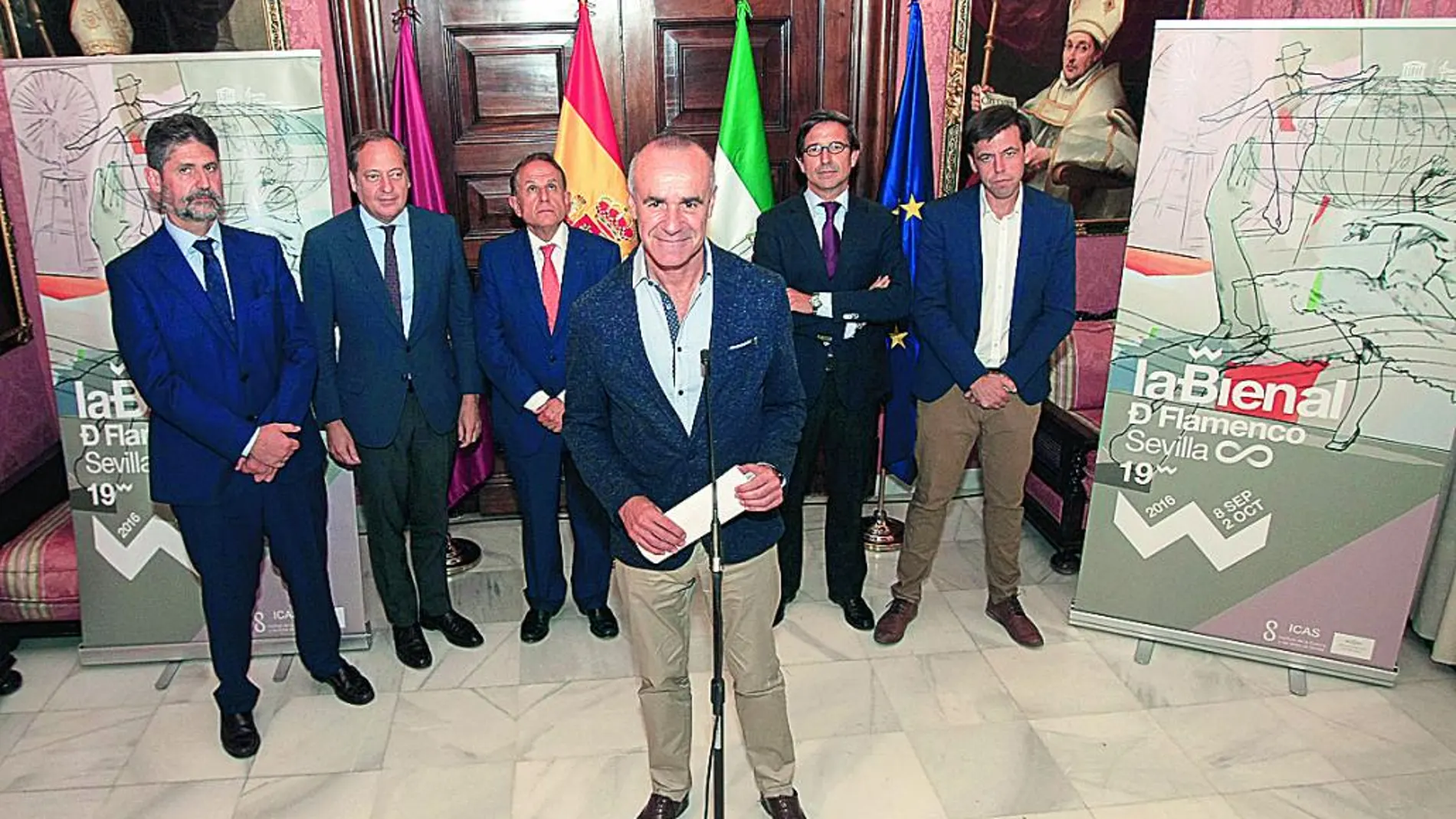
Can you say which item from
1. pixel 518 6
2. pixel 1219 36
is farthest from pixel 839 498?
pixel 518 6

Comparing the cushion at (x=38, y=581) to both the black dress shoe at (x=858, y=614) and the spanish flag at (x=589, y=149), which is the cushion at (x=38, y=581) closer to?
the spanish flag at (x=589, y=149)

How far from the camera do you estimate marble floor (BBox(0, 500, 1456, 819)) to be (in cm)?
306

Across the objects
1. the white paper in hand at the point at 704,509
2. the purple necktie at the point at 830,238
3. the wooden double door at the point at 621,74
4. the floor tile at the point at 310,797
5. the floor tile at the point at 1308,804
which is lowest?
the floor tile at the point at 310,797

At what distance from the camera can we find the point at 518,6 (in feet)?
14.8

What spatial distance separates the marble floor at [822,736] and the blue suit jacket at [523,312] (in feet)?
3.28

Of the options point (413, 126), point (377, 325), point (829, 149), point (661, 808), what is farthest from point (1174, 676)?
point (413, 126)

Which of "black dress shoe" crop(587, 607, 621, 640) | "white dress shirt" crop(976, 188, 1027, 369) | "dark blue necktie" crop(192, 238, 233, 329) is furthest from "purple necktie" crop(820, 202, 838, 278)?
"dark blue necktie" crop(192, 238, 233, 329)

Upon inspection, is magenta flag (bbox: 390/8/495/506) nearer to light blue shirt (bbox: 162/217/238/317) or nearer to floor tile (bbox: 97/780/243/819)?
light blue shirt (bbox: 162/217/238/317)

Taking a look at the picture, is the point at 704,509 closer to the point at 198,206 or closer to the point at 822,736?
the point at 822,736

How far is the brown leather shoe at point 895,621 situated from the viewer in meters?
3.88

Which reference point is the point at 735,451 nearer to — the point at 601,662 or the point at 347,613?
the point at 601,662

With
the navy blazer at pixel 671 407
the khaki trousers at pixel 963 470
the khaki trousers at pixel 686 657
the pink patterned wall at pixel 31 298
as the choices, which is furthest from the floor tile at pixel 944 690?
the pink patterned wall at pixel 31 298

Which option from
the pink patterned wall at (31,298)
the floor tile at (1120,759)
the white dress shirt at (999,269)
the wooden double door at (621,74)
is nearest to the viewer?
the floor tile at (1120,759)

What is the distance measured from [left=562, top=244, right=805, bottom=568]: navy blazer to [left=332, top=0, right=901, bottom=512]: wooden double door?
2.36 meters
